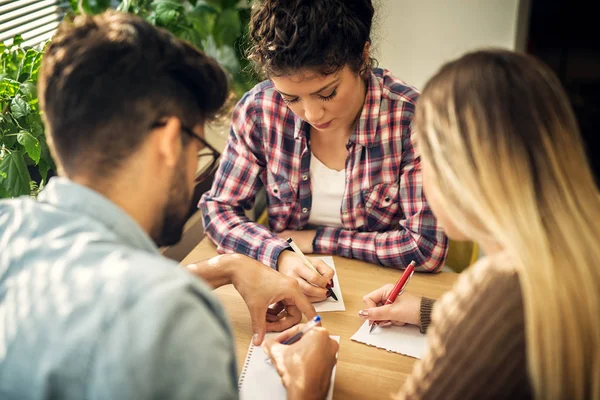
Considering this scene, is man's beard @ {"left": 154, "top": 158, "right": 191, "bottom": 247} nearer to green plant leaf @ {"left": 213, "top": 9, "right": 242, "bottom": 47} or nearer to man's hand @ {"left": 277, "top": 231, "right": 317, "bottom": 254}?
man's hand @ {"left": 277, "top": 231, "right": 317, "bottom": 254}

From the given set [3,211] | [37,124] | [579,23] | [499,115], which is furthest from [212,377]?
[579,23]

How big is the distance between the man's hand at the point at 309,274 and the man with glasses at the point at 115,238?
0.85ft

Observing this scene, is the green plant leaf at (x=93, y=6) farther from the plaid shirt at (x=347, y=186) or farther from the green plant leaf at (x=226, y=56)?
the plaid shirt at (x=347, y=186)

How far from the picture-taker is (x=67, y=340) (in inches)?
24.9

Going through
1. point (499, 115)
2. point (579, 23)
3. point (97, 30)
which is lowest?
point (579, 23)

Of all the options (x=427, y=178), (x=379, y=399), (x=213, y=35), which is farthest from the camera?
(x=213, y=35)

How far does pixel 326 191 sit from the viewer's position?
5.49ft

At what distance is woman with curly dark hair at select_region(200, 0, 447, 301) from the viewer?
1.37 m

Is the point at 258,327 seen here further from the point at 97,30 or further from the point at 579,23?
the point at 579,23

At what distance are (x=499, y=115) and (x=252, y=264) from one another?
692 mm

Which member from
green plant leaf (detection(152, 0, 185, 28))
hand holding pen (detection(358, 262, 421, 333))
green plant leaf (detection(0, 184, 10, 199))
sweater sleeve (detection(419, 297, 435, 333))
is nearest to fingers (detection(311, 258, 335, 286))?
hand holding pen (detection(358, 262, 421, 333))

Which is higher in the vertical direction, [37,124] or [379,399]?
[37,124]

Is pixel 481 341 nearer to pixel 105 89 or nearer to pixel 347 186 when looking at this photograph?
pixel 105 89

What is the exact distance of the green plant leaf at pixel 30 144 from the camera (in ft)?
4.08
